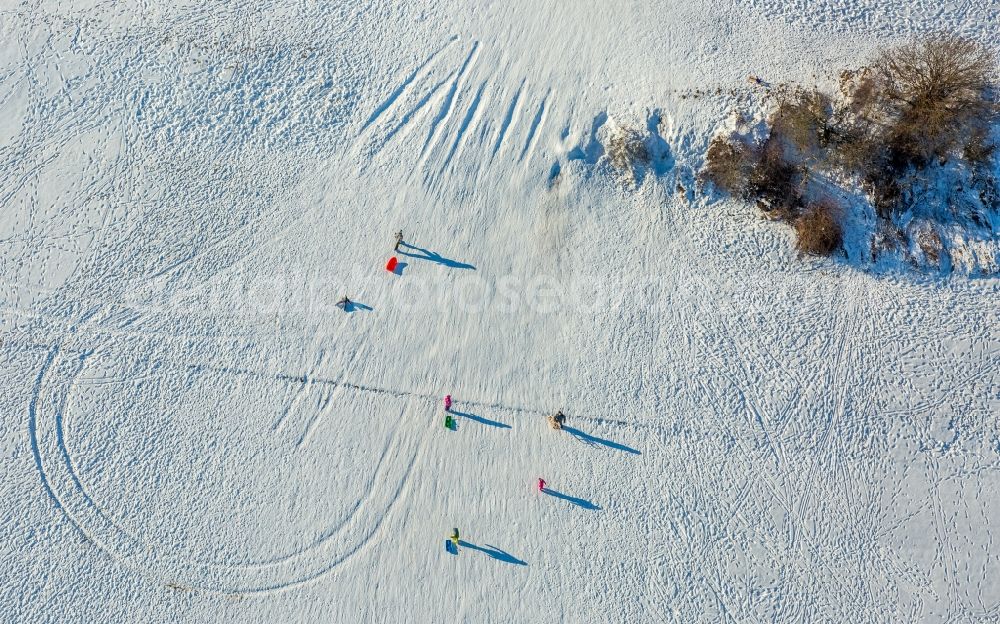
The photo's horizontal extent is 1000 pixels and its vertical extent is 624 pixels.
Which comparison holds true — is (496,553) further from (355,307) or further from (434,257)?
(434,257)

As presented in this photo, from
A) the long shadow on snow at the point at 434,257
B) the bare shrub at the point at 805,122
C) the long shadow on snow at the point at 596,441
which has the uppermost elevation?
the bare shrub at the point at 805,122

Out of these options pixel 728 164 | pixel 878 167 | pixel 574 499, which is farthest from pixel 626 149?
pixel 574 499

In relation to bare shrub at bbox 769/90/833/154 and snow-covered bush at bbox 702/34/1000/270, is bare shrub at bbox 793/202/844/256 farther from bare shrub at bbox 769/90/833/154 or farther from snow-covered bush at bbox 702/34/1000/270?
bare shrub at bbox 769/90/833/154

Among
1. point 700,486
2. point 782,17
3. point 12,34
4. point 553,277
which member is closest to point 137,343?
point 12,34

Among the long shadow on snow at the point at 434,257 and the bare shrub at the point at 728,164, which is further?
the long shadow on snow at the point at 434,257

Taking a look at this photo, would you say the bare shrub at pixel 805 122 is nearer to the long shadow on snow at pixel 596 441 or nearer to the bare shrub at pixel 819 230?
the bare shrub at pixel 819 230

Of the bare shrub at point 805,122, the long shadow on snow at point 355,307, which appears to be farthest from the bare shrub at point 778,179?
the long shadow on snow at point 355,307

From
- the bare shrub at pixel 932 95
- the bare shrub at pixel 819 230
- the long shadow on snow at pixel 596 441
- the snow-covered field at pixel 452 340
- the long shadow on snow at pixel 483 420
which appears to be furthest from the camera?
the long shadow on snow at pixel 483 420

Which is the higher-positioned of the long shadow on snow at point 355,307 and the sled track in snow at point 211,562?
the long shadow on snow at point 355,307
